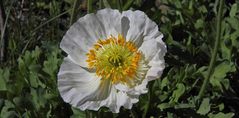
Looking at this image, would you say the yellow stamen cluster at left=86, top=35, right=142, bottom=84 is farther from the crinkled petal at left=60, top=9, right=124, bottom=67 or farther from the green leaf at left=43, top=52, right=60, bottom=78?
the green leaf at left=43, top=52, right=60, bottom=78

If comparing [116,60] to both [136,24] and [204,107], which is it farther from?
[204,107]

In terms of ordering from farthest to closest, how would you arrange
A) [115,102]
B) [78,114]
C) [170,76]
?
1. [170,76]
2. [78,114]
3. [115,102]

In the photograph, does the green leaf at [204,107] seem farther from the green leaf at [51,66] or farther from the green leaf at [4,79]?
the green leaf at [4,79]

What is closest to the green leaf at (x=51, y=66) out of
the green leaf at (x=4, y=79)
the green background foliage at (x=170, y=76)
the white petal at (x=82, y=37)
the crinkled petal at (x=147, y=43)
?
the green background foliage at (x=170, y=76)

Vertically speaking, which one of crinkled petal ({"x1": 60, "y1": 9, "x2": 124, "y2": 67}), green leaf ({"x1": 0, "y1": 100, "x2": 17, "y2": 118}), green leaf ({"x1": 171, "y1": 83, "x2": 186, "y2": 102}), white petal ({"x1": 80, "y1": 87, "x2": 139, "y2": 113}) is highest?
crinkled petal ({"x1": 60, "y1": 9, "x2": 124, "y2": 67})

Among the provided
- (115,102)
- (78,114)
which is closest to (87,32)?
(115,102)

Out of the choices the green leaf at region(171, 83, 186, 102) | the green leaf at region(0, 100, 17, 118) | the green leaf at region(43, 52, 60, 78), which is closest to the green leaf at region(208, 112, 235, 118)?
the green leaf at region(171, 83, 186, 102)
